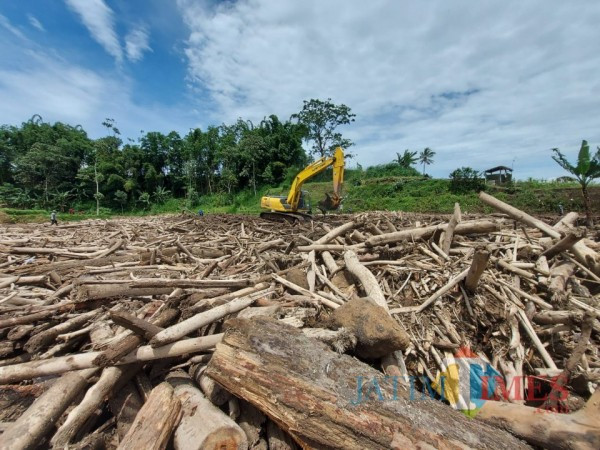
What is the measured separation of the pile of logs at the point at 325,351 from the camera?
1816 millimetres

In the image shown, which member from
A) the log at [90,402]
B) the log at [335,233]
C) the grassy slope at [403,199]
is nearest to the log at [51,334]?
the log at [90,402]

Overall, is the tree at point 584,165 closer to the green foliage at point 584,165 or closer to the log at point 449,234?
the green foliage at point 584,165

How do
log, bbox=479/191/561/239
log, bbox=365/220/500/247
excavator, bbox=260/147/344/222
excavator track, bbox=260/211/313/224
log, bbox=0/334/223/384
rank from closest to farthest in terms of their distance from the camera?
log, bbox=0/334/223/384 → log, bbox=479/191/561/239 → log, bbox=365/220/500/247 → excavator, bbox=260/147/344/222 → excavator track, bbox=260/211/313/224

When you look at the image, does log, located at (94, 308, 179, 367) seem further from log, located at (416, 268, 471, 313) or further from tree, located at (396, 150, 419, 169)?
tree, located at (396, 150, 419, 169)

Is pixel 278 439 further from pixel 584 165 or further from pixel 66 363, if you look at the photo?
pixel 584 165

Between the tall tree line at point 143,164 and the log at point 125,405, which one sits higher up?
the tall tree line at point 143,164

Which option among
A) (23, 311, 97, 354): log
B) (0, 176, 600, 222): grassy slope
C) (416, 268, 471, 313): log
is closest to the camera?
(23, 311, 97, 354): log

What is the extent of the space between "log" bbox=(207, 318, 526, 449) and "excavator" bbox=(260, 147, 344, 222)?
10.9 meters

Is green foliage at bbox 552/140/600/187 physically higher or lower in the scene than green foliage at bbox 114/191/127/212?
higher

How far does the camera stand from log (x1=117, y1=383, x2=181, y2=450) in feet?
5.65

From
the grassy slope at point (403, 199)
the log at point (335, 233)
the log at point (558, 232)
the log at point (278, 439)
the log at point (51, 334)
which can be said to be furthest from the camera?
the grassy slope at point (403, 199)

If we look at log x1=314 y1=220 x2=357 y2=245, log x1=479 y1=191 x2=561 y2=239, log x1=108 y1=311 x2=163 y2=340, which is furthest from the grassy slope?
log x1=108 y1=311 x2=163 y2=340

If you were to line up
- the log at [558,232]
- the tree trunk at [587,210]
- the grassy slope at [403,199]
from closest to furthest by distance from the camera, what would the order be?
the log at [558,232] → the tree trunk at [587,210] → the grassy slope at [403,199]

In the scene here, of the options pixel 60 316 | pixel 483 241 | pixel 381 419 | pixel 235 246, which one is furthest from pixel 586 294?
pixel 60 316
